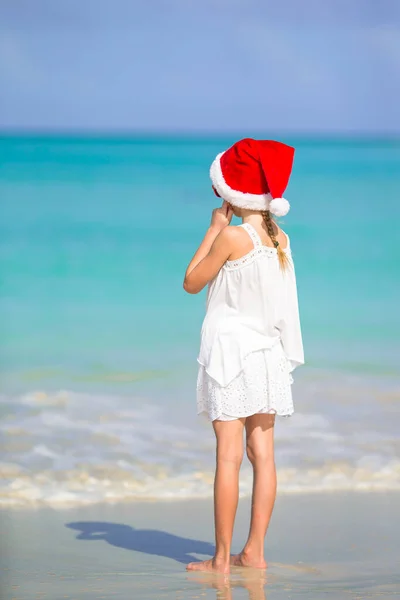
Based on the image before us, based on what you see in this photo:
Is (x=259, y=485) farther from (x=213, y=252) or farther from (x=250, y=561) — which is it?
(x=213, y=252)

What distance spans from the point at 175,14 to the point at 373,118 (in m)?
1.25

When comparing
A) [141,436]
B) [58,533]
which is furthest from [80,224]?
[58,533]

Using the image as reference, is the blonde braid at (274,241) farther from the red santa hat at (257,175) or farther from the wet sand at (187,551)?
the wet sand at (187,551)

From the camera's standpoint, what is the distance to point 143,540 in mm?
2820

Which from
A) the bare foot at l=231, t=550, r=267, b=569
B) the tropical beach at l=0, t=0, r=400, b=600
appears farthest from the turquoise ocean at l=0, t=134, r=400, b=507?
the bare foot at l=231, t=550, r=267, b=569

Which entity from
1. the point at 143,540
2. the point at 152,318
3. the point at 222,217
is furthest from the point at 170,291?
the point at 222,217

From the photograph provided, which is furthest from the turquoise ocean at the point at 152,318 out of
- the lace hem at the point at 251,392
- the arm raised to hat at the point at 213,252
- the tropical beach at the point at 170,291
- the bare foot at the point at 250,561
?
the arm raised to hat at the point at 213,252

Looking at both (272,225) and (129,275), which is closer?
(272,225)

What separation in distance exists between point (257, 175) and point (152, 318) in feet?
8.87

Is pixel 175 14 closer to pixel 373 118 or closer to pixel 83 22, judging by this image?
pixel 83 22

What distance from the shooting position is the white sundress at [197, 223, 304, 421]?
244 cm

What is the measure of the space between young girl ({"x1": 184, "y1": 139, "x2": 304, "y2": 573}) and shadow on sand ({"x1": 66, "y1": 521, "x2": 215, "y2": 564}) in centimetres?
25

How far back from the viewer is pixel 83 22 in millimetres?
5680

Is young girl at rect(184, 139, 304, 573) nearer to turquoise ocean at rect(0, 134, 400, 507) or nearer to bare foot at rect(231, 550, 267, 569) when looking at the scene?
bare foot at rect(231, 550, 267, 569)
